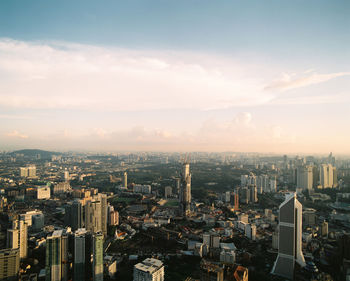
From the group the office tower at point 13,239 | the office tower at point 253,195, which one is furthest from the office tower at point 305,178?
the office tower at point 13,239

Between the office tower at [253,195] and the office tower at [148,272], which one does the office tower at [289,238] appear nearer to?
the office tower at [148,272]

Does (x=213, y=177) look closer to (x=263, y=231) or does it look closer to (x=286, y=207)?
(x=263, y=231)

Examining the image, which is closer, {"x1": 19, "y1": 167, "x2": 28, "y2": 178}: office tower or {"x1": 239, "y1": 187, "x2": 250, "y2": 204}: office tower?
{"x1": 239, "y1": 187, "x2": 250, "y2": 204}: office tower

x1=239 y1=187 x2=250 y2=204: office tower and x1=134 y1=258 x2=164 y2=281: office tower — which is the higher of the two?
x1=134 y1=258 x2=164 y2=281: office tower

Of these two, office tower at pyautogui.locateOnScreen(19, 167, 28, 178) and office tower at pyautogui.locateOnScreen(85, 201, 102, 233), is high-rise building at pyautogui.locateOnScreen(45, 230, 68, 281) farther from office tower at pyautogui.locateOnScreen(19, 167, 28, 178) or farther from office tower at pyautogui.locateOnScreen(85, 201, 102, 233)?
office tower at pyautogui.locateOnScreen(19, 167, 28, 178)

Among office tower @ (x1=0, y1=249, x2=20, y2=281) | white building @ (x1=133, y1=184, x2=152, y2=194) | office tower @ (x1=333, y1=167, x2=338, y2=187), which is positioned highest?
office tower @ (x1=333, y1=167, x2=338, y2=187)

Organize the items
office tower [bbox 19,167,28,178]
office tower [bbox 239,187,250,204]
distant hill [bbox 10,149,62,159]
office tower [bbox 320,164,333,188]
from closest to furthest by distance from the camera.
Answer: office tower [bbox 239,187,250,204] → office tower [bbox 320,164,333,188] → office tower [bbox 19,167,28,178] → distant hill [bbox 10,149,62,159]

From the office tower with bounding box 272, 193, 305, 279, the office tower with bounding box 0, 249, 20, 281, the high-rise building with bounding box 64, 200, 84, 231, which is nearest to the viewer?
the office tower with bounding box 0, 249, 20, 281

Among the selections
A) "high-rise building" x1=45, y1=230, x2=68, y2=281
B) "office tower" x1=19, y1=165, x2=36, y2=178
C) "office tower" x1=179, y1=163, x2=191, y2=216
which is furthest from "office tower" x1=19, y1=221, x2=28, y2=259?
"office tower" x1=19, y1=165, x2=36, y2=178
